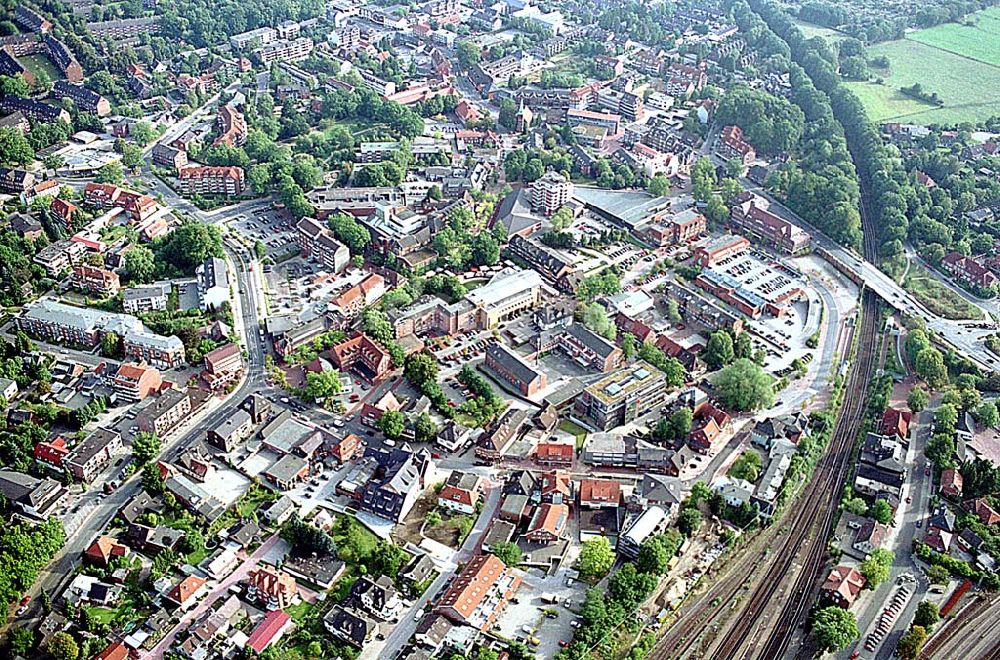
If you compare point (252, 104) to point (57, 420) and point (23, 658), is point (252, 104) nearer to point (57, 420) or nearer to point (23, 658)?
point (57, 420)

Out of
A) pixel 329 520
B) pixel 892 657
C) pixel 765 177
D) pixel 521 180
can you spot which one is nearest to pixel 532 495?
pixel 329 520

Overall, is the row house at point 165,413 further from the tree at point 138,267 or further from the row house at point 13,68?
the row house at point 13,68

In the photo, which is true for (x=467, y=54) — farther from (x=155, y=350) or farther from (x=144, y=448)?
(x=144, y=448)

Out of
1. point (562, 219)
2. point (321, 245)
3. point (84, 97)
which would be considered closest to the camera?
point (321, 245)

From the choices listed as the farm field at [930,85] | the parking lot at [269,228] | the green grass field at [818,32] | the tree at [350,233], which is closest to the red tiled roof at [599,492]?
the tree at [350,233]

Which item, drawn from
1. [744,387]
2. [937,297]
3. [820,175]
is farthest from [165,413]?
[820,175]

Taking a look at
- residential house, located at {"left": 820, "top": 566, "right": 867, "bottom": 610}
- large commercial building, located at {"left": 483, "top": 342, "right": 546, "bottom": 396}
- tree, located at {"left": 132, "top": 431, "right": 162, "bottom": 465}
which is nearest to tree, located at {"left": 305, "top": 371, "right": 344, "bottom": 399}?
tree, located at {"left": 132, "top": 431, "right": 162, "bottom": 465}
